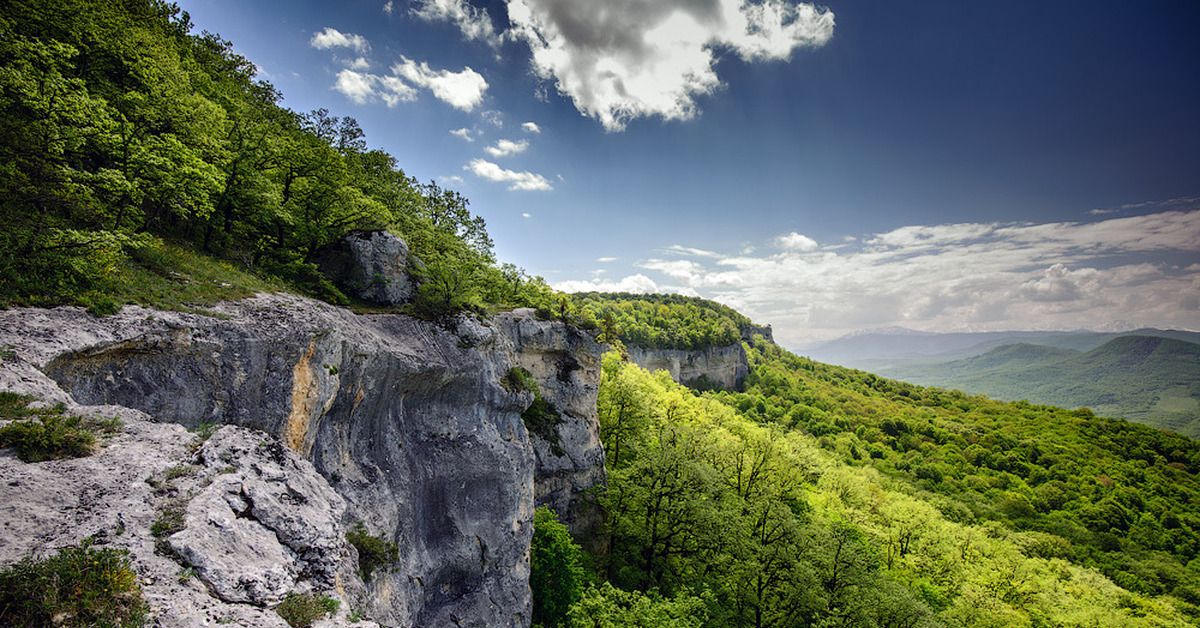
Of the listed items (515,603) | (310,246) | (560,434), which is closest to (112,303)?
(310,246)

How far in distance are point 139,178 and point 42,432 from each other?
404 inches

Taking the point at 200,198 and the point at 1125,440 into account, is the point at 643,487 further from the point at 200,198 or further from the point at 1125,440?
the point at 1125,440

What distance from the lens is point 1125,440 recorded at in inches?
3506

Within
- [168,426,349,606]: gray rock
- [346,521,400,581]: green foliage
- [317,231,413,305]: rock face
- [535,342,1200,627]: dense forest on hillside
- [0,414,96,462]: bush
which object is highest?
[317,231,413,305]: rock face

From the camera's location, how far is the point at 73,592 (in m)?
4.75

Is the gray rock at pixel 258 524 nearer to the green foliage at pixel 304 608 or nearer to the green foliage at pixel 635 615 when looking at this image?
the green foliage at pixel 304 608

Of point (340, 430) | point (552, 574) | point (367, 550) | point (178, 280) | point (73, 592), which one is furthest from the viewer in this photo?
point (552, 574)

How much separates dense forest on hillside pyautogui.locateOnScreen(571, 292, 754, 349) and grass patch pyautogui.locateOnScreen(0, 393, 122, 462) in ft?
219

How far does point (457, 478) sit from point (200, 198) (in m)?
13.0

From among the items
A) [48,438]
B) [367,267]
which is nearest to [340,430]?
[367,267]

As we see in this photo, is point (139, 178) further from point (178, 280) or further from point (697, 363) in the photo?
point (697, 363)

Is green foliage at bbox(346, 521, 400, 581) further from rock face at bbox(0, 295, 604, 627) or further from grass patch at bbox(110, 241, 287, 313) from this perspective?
grass patch at bbox(110, 241, 287, 313)

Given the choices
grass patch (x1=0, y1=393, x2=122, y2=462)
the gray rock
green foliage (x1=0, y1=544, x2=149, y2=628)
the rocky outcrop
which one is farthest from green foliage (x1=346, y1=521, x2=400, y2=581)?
the rocky outcrop

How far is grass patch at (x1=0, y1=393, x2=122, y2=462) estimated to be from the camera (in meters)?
6.17
